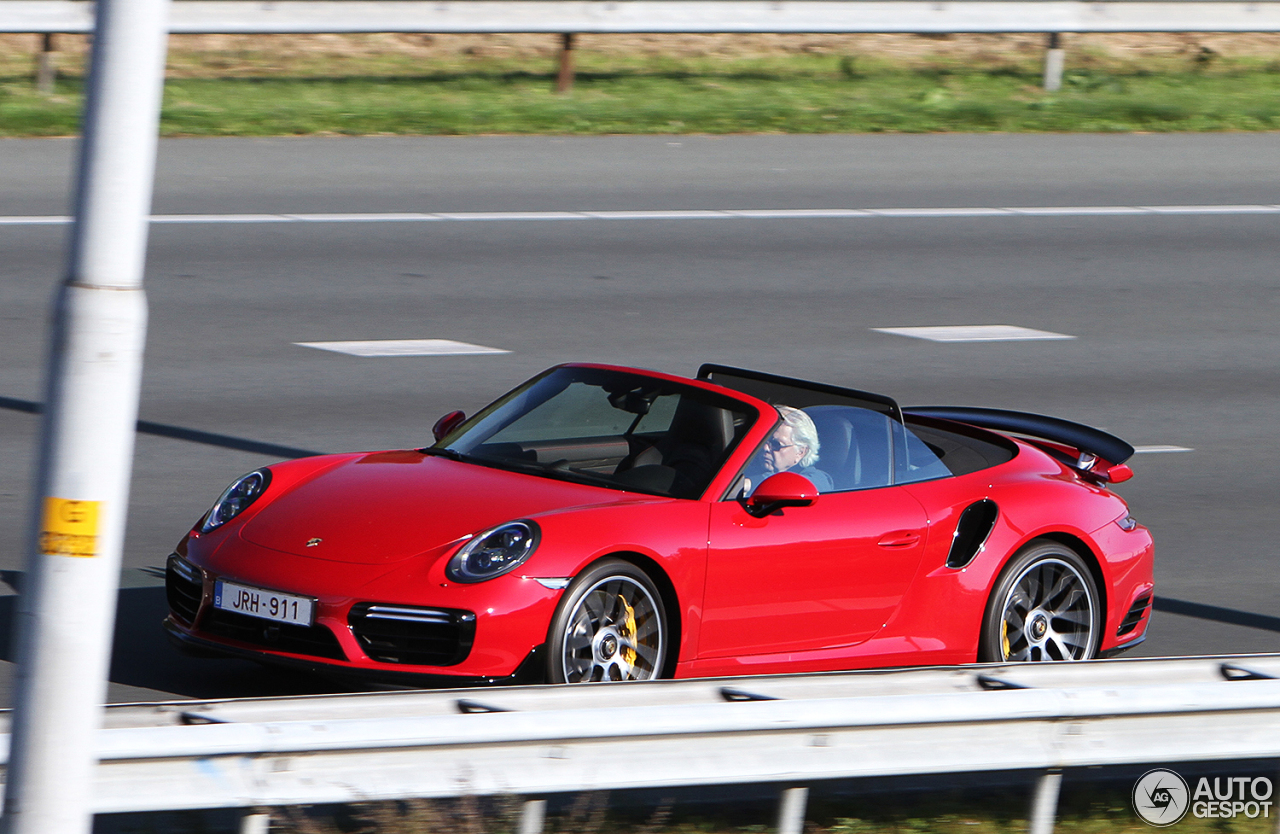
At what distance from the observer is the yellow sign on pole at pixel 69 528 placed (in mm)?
3996

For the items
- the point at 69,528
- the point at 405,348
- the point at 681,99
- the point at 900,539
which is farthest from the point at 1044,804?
the point at 681,99

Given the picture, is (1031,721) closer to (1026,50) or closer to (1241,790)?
(1241,790)

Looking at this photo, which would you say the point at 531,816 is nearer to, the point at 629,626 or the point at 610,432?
the point at 629,626


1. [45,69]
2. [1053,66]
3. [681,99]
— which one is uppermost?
[1053,66]

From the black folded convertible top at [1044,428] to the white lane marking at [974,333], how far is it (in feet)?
16.6

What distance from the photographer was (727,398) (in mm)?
7938

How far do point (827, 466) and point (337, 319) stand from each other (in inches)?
252

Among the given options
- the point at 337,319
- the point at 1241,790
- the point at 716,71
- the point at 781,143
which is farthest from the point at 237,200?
the point at 1241,790

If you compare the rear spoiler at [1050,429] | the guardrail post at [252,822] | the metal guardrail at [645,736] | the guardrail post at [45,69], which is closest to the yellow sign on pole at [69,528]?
the metal guardrail at [645,736]

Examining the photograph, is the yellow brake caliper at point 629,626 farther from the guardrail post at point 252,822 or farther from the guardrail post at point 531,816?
the guardrail post at point 252,822

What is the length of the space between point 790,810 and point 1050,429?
12.3ft

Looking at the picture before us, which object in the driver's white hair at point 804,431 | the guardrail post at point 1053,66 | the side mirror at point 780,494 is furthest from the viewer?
the guardrail post at point 1053,66

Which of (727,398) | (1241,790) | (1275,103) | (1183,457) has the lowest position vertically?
(1241,790)

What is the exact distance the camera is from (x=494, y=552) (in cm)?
700
